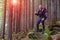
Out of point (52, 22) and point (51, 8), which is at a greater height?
point (51, 8)

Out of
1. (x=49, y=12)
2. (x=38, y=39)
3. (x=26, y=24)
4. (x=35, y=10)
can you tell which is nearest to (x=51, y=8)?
(x=49, y=12)

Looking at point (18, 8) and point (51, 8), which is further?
point (18, 8)

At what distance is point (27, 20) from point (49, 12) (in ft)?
6.93

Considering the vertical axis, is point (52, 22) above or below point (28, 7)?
below

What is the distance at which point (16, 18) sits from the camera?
17266 mm

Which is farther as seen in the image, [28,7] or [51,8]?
[28,7]

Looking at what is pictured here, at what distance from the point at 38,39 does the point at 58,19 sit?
4912 mm

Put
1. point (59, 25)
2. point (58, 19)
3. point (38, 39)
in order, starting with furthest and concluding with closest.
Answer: point (58, 19), point (59, 25), point (38, 39)

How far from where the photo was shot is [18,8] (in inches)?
688

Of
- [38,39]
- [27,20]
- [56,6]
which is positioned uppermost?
[56,6]

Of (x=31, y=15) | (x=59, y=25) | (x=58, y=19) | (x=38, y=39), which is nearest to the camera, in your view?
(x=38, y=39)

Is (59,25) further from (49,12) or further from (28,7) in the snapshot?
(28,7)

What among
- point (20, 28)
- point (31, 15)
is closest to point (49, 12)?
point (31, 15)

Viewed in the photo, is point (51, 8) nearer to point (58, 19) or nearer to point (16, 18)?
point (58, 19)
